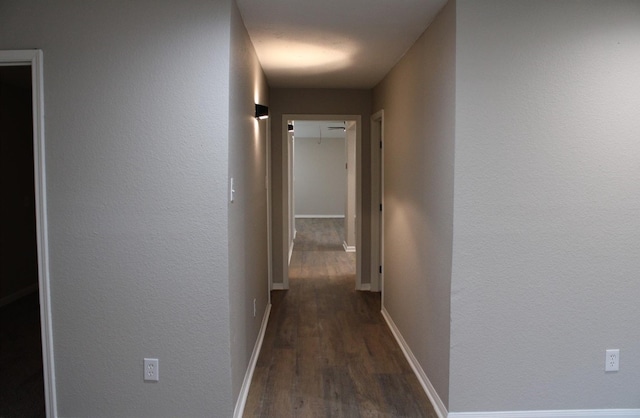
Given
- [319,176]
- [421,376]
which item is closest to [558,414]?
[421,376]

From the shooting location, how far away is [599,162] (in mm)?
2293

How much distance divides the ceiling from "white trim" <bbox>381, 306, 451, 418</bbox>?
2183 millimetres

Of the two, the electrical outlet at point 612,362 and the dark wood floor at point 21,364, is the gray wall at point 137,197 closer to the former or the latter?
the dark wood floor at point 21,364

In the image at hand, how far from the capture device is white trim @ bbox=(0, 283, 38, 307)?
4.52m

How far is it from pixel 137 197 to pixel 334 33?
1619 mm

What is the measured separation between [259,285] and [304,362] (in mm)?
751

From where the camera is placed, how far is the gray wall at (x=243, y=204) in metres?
2.32

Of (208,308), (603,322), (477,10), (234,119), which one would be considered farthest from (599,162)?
(208,308)

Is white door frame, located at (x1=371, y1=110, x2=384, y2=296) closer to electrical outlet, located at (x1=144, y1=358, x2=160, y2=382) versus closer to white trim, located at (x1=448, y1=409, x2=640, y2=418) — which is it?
white trim, located at (x1=448, y1=409, x2=640, y2=418)

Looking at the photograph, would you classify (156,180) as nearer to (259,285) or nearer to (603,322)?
(259,285)

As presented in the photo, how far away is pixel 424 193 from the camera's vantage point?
2.79 m

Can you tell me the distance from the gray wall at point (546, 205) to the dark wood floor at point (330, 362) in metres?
0.53

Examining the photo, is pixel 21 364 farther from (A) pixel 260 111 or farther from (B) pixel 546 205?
(B) pixel 546 205

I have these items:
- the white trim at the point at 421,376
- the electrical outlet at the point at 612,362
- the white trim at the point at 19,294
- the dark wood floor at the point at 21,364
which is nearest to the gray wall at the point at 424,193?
the white trim at the point at 421,376
